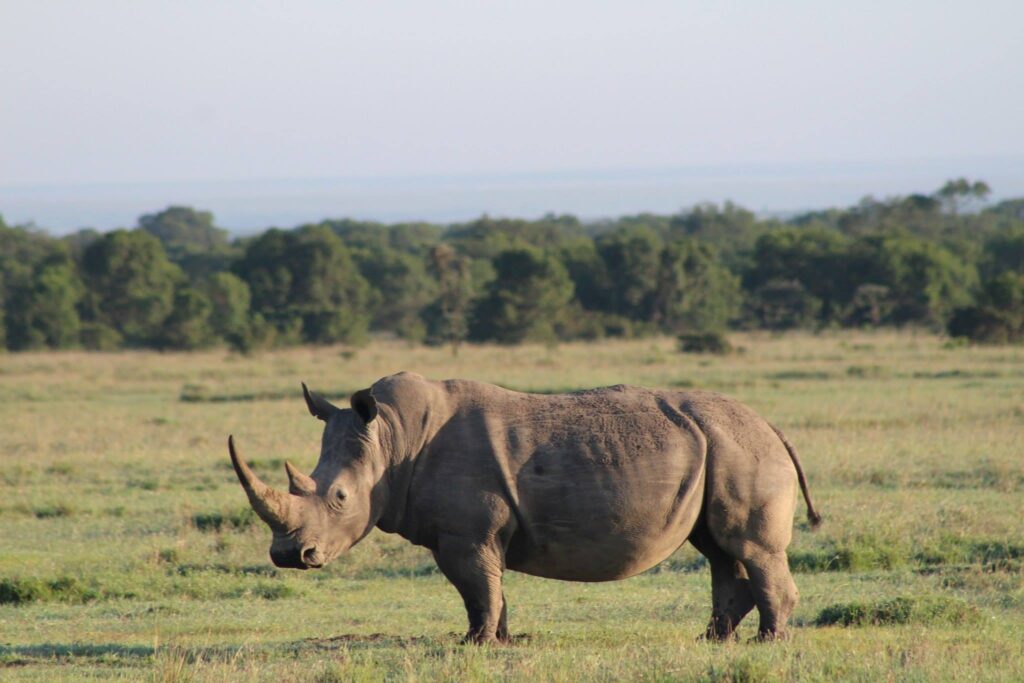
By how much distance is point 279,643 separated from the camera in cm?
795

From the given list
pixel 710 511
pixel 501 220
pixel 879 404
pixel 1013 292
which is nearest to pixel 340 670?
pixel 710 511

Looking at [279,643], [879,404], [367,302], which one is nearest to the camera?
[279,643]

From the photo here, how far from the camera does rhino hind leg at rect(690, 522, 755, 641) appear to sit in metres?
7.68

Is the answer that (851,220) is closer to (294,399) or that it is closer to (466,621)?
(294,399)

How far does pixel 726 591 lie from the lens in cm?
772

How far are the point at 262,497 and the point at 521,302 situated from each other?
3711 centimetres

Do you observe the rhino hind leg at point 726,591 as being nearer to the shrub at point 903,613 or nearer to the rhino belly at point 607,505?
the rhino belly at point 607,505

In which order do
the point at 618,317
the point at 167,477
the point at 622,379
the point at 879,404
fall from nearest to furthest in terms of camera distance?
1. the point at 167,477
2. the point at 879,404
3. the point at 622,379
4. the point at 618,317

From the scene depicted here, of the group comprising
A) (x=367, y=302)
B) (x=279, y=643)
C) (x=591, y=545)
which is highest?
(x=591, y=545)

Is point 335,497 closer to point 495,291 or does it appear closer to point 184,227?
point 495,291

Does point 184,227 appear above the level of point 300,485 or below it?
below

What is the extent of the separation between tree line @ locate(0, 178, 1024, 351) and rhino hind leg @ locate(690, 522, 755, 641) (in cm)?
3061

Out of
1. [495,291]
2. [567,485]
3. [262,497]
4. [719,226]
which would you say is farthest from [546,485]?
[719,226]

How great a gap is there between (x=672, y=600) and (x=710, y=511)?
226 cm
